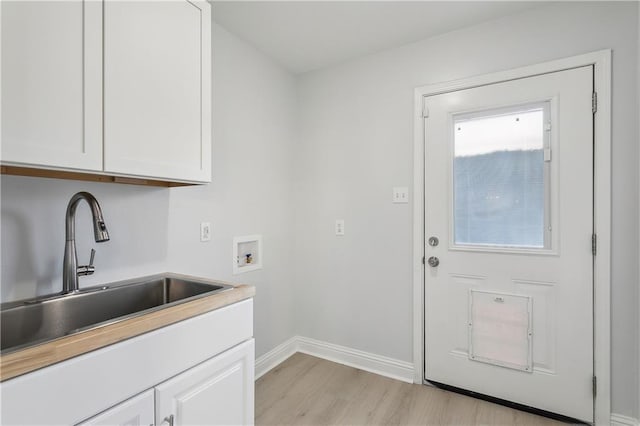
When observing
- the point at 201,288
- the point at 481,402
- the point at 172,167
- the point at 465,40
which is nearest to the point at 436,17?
the point at 465,40

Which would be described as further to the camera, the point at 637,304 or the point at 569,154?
the point at 569,154

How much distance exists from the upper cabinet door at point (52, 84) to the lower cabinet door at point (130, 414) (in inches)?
29.9

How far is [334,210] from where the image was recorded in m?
2.59

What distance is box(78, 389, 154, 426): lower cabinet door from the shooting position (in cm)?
89

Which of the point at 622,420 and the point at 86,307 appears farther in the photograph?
the point at 622,420

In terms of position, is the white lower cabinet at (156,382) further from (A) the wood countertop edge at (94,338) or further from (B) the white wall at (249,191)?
(B) the white wall at (249,191)

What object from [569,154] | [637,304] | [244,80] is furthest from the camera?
[244,80]

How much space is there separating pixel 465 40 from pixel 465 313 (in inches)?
70.0

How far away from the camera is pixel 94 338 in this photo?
0.88 meters

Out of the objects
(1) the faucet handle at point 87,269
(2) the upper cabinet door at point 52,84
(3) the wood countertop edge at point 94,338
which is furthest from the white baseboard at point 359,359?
(2) the upper cabinet door at point 52,84

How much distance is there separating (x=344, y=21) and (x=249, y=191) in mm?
1277

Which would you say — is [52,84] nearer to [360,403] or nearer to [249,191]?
[249,191]

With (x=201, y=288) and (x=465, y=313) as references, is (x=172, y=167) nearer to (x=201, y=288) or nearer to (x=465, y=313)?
(x=201, y=288)

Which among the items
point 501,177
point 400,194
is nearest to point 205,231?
point 400,194
